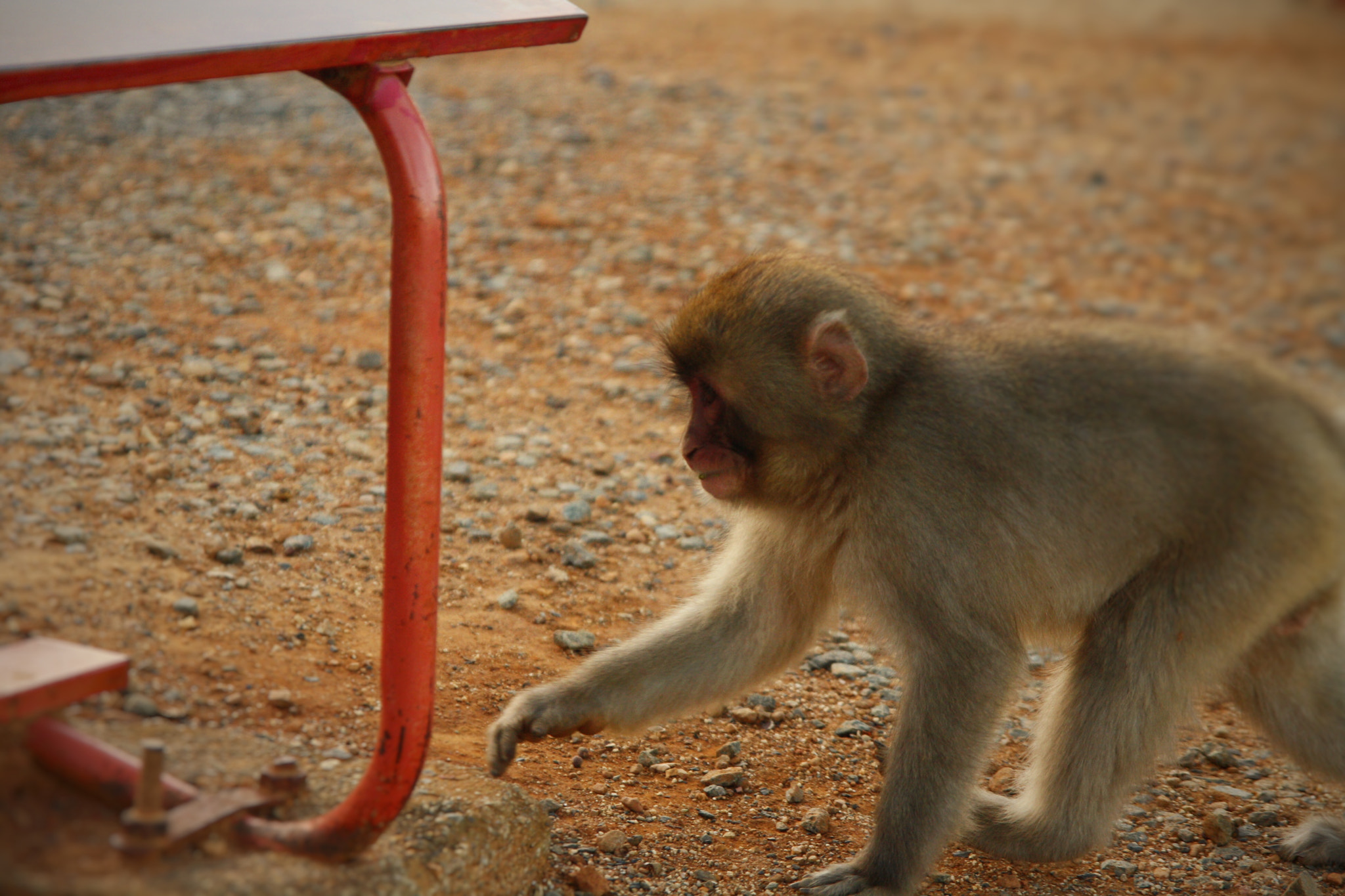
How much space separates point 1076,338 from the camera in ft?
10.1

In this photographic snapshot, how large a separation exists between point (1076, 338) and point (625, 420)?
2.36 m

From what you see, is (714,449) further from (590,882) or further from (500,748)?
(590,882)

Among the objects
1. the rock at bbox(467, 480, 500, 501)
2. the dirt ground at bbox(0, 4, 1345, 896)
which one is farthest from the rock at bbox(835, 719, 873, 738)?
the rock at bbox(467, 480, 500, 501)

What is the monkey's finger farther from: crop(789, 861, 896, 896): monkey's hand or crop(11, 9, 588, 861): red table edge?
crop(789, 861, 896, 896): monkey's hand

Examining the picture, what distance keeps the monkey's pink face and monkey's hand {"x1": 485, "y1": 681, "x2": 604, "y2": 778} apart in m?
0.58

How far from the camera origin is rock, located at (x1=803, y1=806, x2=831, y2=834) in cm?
326

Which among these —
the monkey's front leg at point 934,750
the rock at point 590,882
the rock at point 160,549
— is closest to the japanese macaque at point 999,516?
the monkey's front leg at point 934,750

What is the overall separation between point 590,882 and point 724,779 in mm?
634

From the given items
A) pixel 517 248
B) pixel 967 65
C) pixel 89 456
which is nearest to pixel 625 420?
pixel 517 248

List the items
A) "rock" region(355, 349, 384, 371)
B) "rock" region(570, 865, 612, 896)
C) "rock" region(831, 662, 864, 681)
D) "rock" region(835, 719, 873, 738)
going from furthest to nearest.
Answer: "rock" region(355, 349, 384, 371), "rock" region(831, 662, 864, 681), "rock" region(835, 719, 873, 738), "rock" region(570, 865, 612, 896)

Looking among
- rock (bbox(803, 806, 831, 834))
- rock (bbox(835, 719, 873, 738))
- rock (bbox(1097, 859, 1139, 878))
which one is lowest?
rock (bbox(1097, 859, 1139, 878))

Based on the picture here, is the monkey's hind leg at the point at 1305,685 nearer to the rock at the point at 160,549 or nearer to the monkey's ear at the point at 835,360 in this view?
the monkey's ear at the point at 835,360

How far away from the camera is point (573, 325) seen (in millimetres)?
5742

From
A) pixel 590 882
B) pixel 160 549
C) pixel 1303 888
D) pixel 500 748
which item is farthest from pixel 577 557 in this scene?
pixel 1303 888
